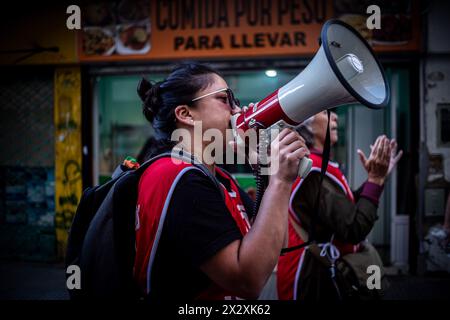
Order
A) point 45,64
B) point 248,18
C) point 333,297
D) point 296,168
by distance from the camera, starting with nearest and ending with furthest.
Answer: point 296,168, point 333,297, point 248,18, point 45,64

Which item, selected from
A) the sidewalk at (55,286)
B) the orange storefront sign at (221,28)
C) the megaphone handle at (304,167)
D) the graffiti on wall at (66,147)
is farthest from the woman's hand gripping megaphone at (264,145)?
the graffiti on wall at (66,147)

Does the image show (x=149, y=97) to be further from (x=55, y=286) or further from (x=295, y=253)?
(x=55, y=286)

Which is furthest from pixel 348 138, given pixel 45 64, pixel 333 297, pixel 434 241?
pixel 45 64

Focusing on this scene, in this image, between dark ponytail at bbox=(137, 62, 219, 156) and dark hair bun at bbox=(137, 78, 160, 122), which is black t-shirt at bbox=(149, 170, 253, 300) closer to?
dark ponytail at bbox=(137, 62, 219, 156)

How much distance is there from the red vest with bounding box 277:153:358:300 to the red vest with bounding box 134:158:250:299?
0.96 meters

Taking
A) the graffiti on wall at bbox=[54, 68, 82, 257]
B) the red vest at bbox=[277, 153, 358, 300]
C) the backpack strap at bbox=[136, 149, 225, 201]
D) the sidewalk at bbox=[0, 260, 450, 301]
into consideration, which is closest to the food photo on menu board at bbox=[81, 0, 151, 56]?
the graffiti on wall at bbox=[54, 68, 82, 257]

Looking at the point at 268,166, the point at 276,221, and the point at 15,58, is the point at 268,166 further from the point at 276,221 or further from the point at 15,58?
the point at 15,58

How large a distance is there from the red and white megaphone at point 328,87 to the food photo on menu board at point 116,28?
4.01m

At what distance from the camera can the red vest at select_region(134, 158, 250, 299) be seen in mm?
1116

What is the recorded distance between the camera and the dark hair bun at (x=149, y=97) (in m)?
1.48

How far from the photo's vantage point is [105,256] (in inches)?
45.8

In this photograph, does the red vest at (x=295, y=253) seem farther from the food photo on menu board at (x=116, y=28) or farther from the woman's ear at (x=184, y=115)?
the food photo on menu board at (x=116, y=28)

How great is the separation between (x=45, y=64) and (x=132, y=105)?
85.0 inches

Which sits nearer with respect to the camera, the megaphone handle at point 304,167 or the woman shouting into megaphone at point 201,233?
the woman shouting into megaphone at point 201,233
